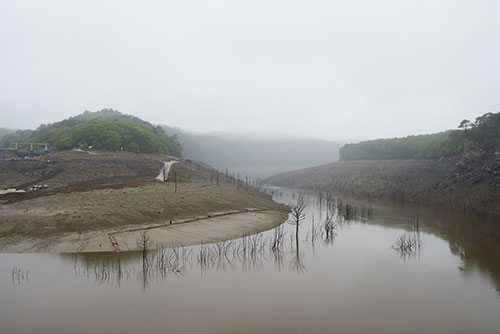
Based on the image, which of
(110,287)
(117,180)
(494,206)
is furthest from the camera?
(117,180)

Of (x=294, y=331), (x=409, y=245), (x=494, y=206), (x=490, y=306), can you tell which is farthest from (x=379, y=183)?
(x=294, y=331)

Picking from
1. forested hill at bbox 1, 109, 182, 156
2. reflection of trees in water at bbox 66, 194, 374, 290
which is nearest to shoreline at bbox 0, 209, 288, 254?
reflection of trees in water at bbox 66, 194, 374, 290

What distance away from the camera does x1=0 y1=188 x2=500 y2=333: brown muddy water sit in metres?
12.0

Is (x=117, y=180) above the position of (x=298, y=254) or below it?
above

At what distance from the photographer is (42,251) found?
20.5 metres

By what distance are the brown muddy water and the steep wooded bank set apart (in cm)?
2174

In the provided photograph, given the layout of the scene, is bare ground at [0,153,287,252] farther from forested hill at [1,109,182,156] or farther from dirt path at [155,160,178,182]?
forested hill at [1,109,182,156]

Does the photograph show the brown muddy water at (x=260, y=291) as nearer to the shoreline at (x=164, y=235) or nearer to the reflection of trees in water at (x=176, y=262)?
the reflection of trees in water at (x=176, y=262)

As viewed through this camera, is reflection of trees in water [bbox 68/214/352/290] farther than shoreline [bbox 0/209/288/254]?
No

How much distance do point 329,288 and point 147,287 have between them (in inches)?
379

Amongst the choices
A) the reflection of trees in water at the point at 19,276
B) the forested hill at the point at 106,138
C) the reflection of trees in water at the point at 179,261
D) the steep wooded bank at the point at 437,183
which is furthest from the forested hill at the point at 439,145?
the forested hill at the point at 106,138

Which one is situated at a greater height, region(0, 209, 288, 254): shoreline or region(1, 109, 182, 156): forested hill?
region(1, 109, 182, 156): forested hill

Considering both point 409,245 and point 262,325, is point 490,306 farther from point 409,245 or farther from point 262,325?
point 262,325

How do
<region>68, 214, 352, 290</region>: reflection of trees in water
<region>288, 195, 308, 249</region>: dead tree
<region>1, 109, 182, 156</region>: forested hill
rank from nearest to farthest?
<region>68, 214, 352, 290</region>: reflection of trees in water, <region>288, 195, 308, 249</region>: dead tree, <region>1, 109, 182, 156</region>: forested hill
